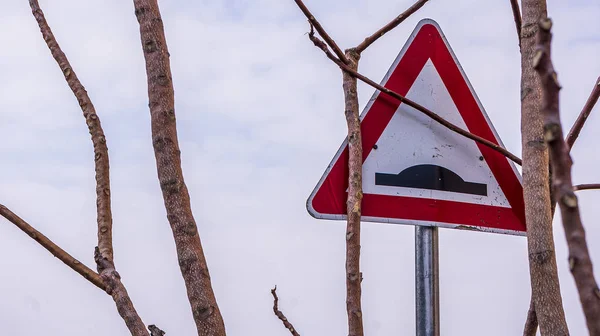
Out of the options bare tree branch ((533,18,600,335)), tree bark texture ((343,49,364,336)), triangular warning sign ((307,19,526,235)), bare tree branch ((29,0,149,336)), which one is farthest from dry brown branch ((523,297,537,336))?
bare tree branch ((533,18,600,335))

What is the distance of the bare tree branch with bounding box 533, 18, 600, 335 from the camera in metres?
0.31

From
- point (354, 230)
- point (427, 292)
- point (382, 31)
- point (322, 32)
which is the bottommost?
point (427, 292)

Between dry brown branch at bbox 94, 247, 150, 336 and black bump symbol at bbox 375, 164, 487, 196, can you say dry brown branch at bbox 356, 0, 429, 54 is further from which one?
dry brown branch at bbox 94, 247, 150, 336

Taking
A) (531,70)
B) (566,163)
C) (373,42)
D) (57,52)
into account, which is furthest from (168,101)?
(566,163)

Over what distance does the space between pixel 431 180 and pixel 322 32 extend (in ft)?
1.29

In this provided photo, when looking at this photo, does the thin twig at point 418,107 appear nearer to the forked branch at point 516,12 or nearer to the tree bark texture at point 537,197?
the forked branch at point 516,12

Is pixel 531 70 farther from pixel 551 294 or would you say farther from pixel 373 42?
pixel 373 42

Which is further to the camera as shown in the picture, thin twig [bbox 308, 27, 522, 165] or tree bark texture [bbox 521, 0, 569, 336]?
thin twig [bbox 308, 27, 522, 165]

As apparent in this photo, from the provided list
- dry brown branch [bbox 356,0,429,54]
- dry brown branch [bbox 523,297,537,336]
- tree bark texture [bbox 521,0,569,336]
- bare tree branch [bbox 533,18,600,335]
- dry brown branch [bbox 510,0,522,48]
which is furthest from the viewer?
dry brown branch [bbox 356,0,429,54]

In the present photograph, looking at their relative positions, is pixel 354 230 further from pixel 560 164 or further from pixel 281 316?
pixel 560 164

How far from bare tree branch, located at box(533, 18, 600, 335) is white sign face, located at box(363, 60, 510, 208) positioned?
3.90 ft

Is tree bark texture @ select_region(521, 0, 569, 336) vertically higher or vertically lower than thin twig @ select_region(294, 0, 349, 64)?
lower

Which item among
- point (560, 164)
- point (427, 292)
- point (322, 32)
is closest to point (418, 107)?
point (322, 32)

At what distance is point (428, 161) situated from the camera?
60.7 inches
